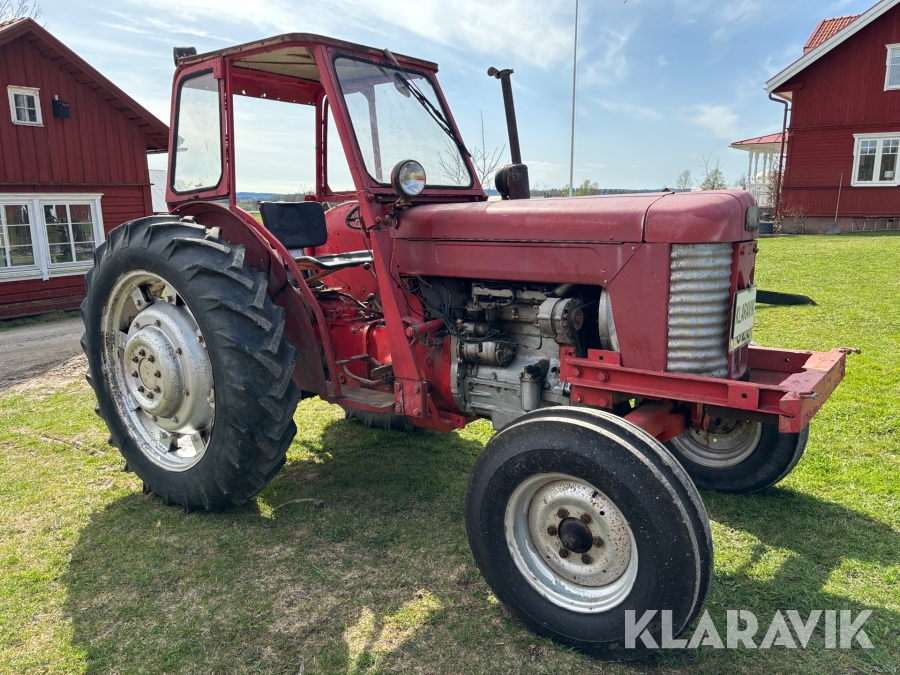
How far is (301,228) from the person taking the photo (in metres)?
Result: 4.11

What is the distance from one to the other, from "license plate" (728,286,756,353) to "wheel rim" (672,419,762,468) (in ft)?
2.65

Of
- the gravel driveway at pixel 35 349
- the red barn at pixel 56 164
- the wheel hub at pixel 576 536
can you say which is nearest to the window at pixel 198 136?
the wheel hub at pixel 576 536

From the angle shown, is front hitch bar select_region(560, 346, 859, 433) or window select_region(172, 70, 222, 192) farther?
window select_region(172, 70, 222, 192)

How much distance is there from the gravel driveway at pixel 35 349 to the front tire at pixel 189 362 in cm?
343

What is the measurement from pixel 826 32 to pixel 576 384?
27.1 metres

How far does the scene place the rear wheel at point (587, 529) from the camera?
93.0 inches

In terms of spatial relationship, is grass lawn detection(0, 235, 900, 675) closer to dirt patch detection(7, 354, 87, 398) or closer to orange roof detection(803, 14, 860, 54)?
dirt patch detection(7, 354, 87, 398)

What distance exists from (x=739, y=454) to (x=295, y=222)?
301cm

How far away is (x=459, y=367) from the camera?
353 cm

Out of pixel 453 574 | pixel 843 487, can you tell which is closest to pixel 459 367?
pixel 453 574

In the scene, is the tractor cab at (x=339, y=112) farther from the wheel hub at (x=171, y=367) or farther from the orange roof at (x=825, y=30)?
the orange roof at (x=825, y=30)

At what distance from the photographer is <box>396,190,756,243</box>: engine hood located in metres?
2.72

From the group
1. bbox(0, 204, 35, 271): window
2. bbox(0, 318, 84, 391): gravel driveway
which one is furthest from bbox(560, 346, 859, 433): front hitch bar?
bbox(0, 204, 35, 271): window

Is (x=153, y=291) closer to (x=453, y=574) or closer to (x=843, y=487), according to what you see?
(x=453, y=574)
